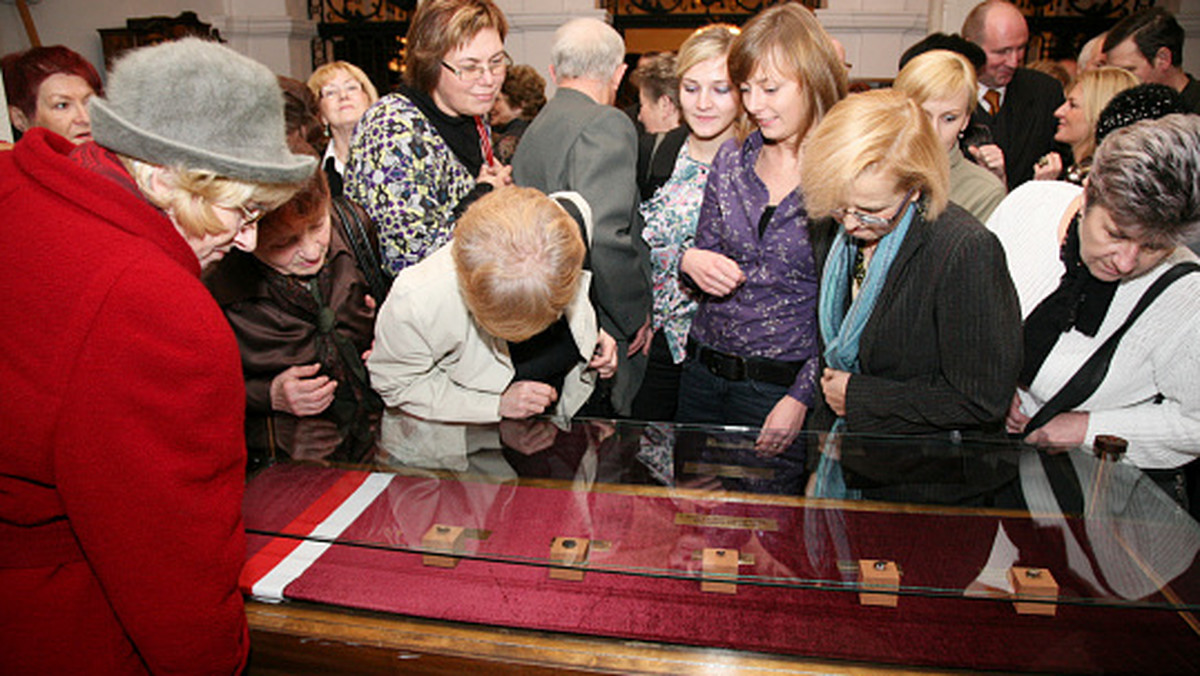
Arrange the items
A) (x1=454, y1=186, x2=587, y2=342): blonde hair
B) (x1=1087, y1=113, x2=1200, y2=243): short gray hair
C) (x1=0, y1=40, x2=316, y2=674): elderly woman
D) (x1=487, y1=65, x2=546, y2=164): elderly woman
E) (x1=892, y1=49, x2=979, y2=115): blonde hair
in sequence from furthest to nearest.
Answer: (x1=487, y1=65, x2=546, y2=164): elderly woman, (x1=892, y1=49, x2=979, y2=115): blonde hair, (x1=454, y1=186, x2=587, y2=342): blonde hair, (x1=1087, y1=113, x2=1200, y2=243): short gray hair, (x1=0, y1=40, x2=316, y2=674): elderly woman

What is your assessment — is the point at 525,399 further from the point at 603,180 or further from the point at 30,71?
the point at 30,71

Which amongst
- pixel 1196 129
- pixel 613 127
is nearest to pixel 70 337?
pixel 613 127

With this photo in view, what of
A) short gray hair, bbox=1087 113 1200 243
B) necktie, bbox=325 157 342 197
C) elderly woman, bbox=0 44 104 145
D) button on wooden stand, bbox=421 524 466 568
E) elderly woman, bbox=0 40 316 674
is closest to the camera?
elderly woman, bbox=0 40 316 674

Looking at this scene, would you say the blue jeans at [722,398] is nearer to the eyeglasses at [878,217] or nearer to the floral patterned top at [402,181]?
the eyeglasses at [878,217]

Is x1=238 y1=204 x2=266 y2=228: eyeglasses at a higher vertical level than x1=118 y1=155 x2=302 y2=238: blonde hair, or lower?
lower

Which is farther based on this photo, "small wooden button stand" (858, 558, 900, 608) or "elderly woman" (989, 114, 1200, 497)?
"elderly woman" (989, 114, 1200, 497)

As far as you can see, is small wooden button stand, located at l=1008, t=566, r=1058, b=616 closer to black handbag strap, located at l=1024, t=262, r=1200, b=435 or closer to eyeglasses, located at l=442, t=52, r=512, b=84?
black handbag strap, located at l=1024, t=262, r=1200, b=435

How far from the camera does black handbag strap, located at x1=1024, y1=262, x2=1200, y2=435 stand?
75.9 inches

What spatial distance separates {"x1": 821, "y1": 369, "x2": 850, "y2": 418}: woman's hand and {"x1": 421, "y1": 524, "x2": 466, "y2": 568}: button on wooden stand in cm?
106

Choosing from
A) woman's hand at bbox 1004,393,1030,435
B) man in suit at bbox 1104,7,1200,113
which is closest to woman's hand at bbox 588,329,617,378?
woman's hand at bbox 1004,393,1030,435

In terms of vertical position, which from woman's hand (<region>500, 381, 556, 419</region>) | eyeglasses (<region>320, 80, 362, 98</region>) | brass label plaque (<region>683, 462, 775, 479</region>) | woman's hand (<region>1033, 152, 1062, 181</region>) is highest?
eyeglasses (<region>320, 80, 362, 98</region>)

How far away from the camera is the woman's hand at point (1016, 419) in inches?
84.8

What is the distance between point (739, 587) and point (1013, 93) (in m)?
4.00

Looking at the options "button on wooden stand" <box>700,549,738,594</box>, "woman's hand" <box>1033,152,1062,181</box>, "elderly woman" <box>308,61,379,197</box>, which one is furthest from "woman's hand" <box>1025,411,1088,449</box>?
"elderly woman" <box>308,61,379,197</box>
